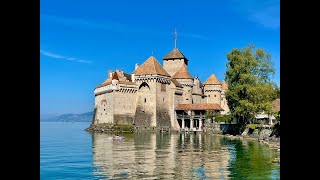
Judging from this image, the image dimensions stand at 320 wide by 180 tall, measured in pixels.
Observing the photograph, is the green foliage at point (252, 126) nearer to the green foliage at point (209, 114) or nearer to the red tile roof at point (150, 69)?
the green foliage at point (209, 114)

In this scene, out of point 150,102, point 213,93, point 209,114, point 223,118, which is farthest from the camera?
point 213,93

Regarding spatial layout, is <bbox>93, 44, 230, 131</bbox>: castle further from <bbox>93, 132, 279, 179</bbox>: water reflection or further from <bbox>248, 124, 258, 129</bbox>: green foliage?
<bbox>93, 132, 279, 179</bbox>: water reflection

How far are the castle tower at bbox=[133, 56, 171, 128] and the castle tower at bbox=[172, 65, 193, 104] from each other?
5105 mm

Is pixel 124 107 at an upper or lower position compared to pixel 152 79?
lower

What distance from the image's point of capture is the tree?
175 ft

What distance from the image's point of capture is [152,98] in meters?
76.5

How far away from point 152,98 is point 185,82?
10.6 meters

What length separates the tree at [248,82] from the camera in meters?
53.3

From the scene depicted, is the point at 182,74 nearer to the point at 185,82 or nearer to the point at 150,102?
the point at 185,82

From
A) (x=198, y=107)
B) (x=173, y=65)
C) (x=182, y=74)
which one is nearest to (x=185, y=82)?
(x=182, y=74)

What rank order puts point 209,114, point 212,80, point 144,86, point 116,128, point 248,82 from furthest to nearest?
1. point 212,80
2. point 144,86
3. point 209,114
4. point 116,128
5. point 248,82

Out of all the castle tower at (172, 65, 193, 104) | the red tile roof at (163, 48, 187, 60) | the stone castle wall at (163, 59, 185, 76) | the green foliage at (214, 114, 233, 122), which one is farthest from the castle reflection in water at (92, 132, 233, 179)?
the red tile roof at (163, 48, 187, 60)

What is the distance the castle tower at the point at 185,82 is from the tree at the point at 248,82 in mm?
25492
